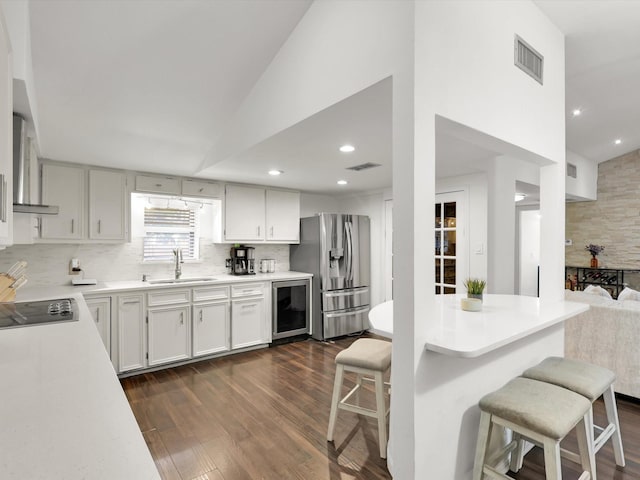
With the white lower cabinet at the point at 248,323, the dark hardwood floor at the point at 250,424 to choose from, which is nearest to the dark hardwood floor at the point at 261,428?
the dark hardwood floor at the point at 250,424

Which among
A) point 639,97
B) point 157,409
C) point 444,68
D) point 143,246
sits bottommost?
point 157,409

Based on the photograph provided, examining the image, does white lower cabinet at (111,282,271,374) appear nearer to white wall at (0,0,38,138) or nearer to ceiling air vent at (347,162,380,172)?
ceiling air vent at (347,162,380,172)

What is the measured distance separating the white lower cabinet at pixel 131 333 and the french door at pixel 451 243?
3392 mm

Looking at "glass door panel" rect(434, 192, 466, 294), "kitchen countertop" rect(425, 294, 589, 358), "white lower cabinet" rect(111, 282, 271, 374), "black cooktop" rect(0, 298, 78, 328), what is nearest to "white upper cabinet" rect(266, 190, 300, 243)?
"white lower cabinet" rect(111, 282, 271, 374)

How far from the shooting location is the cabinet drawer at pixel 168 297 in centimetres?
356

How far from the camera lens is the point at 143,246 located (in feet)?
13.3

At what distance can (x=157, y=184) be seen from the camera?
13.0ft

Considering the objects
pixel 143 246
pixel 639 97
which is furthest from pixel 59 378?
pixel 639 97

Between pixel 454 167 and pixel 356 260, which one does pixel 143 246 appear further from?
pixel 454 167

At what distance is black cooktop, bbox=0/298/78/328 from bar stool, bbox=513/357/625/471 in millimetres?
2690

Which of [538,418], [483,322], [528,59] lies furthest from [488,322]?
[528,59]

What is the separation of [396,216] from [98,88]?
7.32ft

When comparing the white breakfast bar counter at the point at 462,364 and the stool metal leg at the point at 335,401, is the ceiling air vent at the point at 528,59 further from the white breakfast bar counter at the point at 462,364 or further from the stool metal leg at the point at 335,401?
the stool metal leg at the point at 335,401

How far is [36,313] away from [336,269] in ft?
10.8
